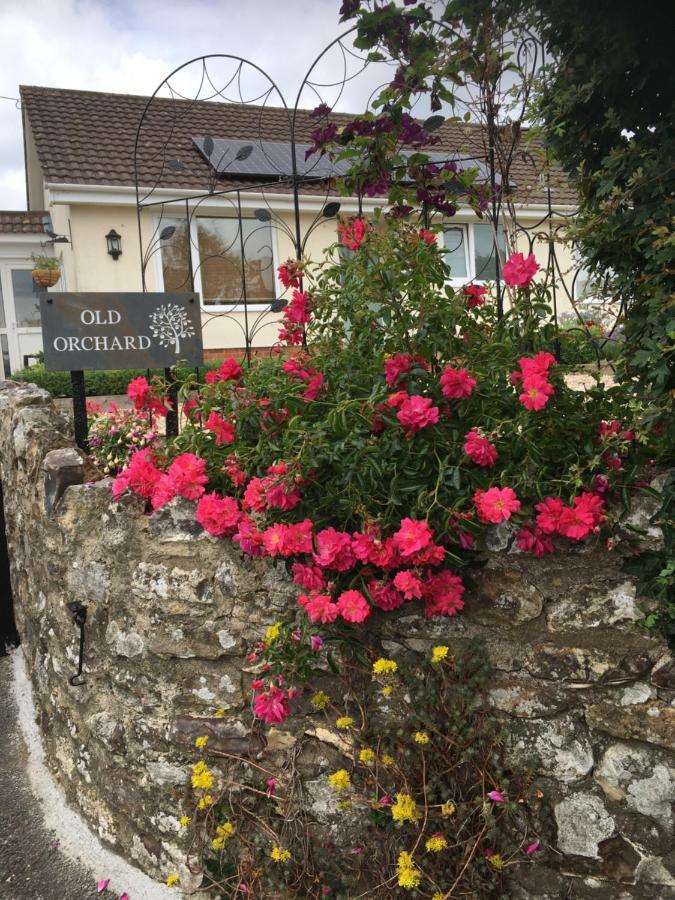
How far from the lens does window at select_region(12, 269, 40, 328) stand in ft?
40.8

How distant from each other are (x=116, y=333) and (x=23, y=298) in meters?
10.5

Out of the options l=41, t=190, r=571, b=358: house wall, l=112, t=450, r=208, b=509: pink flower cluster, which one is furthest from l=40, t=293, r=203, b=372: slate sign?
l=41, t=190, r=571, b=358: house wall

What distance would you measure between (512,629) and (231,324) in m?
9.49

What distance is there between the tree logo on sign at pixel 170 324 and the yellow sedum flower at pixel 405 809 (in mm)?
2241

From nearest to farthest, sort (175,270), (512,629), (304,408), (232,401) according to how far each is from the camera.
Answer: (512,629)
(304,408)
(232,401)
(175,270)

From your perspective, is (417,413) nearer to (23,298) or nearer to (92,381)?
(92,381)

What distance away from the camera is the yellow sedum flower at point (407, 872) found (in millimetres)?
1896

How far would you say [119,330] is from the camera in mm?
3275

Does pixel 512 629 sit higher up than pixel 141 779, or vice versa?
pixel 512 629

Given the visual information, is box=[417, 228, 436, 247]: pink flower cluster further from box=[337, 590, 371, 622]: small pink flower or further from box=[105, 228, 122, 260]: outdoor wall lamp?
box=[105, 228, 122, 260]: outdoor wall lamp

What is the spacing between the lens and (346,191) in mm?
2742

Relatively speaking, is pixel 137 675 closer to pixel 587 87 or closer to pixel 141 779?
pixel 141 779

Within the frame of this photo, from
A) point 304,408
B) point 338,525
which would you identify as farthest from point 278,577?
point 304,408

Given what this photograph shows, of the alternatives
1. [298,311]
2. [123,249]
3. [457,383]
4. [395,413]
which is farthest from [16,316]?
[457,383]
